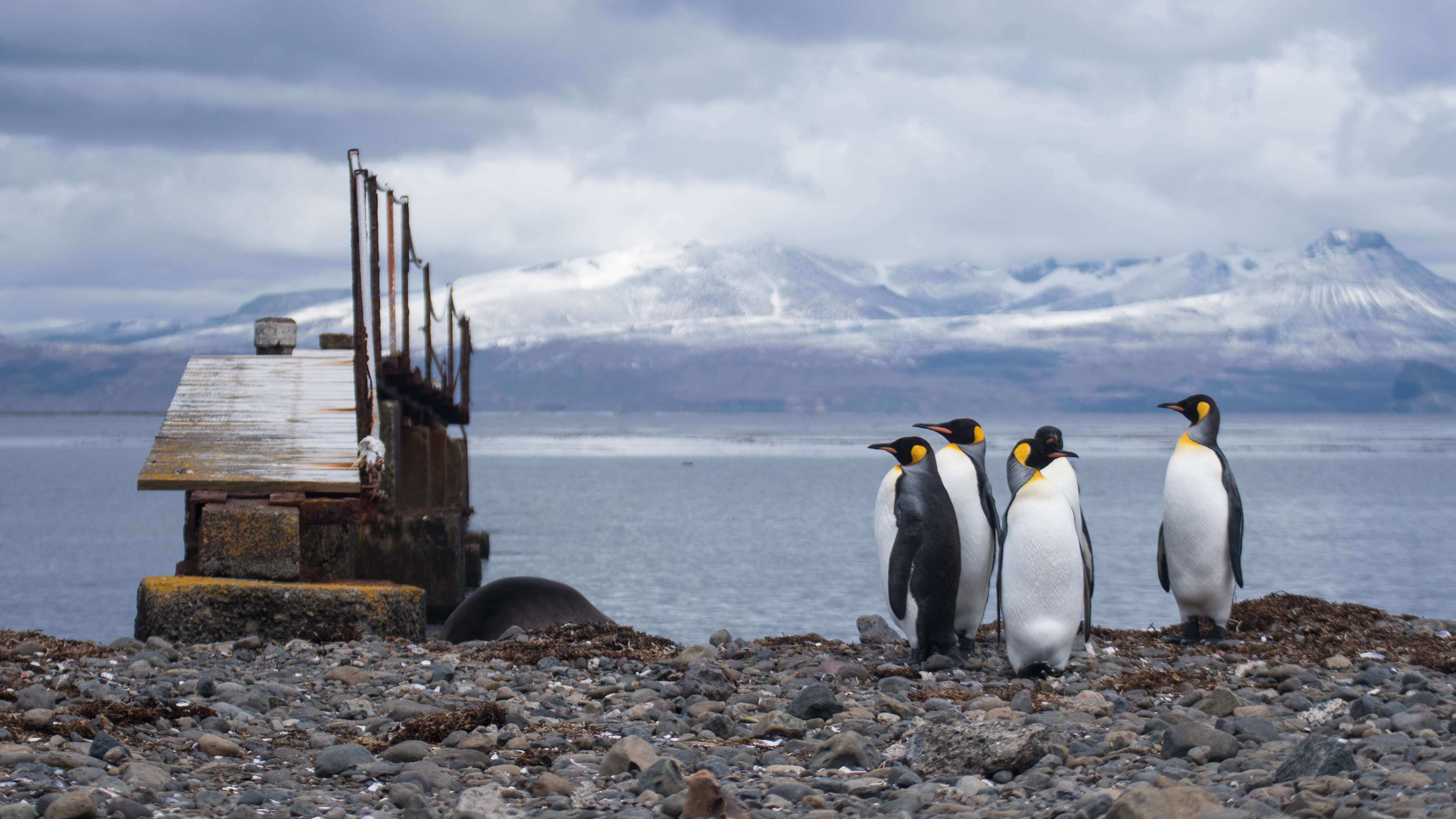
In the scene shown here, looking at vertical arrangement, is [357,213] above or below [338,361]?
above

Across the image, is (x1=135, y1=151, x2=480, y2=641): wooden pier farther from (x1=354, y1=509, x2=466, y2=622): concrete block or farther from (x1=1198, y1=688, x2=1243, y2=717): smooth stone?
(x1=1198, y1=688, x2=1243, y2=717): smooth stone

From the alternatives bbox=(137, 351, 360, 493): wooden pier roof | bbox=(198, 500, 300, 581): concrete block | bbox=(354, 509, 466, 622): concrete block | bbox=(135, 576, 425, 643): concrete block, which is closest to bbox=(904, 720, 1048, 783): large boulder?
bbox=(135, 576, 425, 643): concrete block

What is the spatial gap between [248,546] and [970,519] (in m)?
4.83

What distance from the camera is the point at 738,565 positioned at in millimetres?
22719

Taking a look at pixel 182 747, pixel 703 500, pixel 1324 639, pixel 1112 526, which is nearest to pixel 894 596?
pixel 1324 639

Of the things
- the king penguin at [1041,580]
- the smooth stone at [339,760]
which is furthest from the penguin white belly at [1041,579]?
the smooth stone at [339,760]

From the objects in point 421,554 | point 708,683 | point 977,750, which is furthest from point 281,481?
point 977,750

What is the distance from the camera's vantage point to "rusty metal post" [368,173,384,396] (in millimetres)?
11070

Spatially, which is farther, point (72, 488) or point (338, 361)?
point (72, 488)

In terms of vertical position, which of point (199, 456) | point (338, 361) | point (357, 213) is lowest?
point (199, 456)

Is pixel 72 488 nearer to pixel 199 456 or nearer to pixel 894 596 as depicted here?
pixel 199 456

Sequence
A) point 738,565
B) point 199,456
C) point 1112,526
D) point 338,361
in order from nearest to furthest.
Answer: point 199,456
point 338,361
point 738,565
point 1112,526

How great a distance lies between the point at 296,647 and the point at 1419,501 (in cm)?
4031

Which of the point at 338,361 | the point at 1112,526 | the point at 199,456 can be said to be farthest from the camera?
the point at 1112,526
